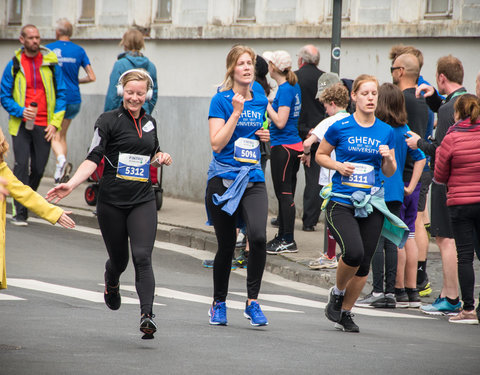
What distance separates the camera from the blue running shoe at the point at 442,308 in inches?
370

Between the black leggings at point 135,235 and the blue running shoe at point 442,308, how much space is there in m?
3.15

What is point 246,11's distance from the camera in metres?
16.7

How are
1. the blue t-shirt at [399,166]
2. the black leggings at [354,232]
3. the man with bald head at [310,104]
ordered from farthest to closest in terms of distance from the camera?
the man with bald head at [310,104], the blue t-shirt at [399,166], the black leggings at [354,232]

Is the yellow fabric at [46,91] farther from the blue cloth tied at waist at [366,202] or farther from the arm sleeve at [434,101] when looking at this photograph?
the blue cloth tied at waist at [366,202]

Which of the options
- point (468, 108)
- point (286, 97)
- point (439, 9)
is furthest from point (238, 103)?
point (439, 9)

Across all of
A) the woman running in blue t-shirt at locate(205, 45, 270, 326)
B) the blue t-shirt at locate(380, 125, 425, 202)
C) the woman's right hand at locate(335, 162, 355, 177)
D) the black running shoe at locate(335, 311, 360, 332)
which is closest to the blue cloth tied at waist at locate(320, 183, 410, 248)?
the woman's right hand at locate(335, 162, 355, 177)

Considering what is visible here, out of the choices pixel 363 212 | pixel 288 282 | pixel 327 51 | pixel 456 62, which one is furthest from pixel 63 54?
pixel 363 212

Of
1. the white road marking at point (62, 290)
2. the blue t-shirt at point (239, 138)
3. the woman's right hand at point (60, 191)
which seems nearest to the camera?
the woman's right hand at point (60, 191)

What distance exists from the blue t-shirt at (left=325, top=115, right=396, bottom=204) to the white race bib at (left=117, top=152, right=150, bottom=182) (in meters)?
1.42

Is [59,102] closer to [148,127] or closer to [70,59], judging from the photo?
[70,59]

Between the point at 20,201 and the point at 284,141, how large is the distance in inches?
228

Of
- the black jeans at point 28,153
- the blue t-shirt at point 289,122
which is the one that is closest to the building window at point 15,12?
the black jeans at point 28,153

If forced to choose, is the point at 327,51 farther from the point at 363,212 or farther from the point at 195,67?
the point at 363,212

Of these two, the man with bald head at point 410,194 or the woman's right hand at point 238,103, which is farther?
the man with bald head at point 410,194
